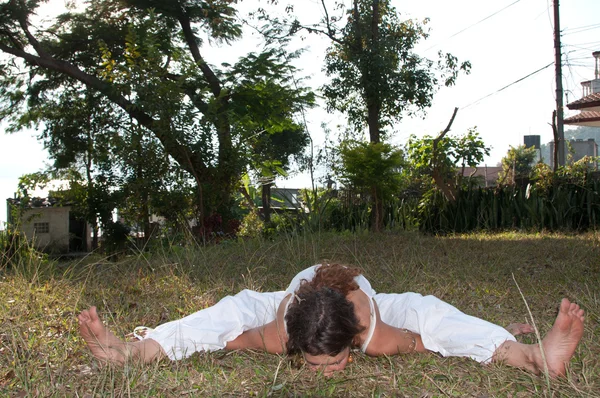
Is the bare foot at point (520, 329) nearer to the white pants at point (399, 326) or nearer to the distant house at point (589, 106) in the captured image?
the white pants at point (399, 326)

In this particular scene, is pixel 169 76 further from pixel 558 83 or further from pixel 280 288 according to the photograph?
pixel 558 83

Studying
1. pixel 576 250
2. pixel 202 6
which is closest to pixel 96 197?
pixel 202 6

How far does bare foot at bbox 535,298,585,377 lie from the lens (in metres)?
2.08

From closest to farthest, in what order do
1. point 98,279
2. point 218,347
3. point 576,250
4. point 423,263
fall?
point 218,347
point 98,279
point 423,263
point 576,250

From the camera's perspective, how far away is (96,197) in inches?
383

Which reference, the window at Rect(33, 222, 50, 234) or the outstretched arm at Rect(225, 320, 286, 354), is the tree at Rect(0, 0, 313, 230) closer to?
the window at Rect(33, 222, 50, 234)

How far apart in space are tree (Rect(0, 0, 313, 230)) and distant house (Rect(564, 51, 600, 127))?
5898 millimetres

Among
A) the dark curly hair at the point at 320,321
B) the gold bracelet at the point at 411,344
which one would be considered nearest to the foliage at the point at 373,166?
the gold bracelet at the point at 411,344

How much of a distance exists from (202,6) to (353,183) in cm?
537

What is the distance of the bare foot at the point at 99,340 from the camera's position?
2281mm

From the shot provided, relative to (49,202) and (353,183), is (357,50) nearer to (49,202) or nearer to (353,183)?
(353,183)

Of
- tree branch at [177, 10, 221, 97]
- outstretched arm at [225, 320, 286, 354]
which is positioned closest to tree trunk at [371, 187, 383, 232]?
tree branch at [177, 10, 221, 97]

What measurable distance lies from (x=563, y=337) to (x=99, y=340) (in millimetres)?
1806

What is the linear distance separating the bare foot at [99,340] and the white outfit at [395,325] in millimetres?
229
